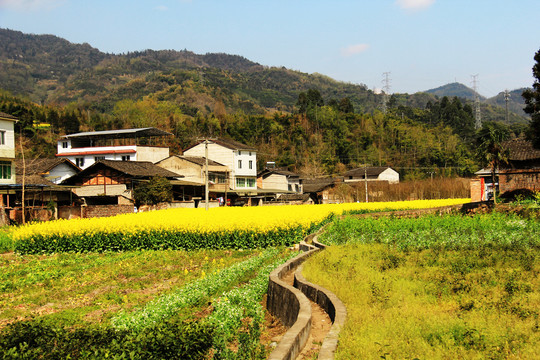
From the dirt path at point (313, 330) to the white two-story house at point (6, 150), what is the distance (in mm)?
33526

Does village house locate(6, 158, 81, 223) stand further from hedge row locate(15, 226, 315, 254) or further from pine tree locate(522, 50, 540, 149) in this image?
pine tree locate(522, 50, 540, 149)

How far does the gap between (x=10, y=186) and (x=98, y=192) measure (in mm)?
11131

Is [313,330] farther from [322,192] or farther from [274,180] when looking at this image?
[274,180]

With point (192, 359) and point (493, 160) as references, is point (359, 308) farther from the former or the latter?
point (493, 160)

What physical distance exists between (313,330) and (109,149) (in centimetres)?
5469

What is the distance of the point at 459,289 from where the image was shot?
865 centimetres

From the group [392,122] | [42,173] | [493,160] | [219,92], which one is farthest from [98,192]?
[219,92]

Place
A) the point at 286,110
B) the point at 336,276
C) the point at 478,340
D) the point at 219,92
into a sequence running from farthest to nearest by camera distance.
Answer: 1. the point at 286,110
2. the point at 219,92
3. the point at 336,276
4. the point at 478,340

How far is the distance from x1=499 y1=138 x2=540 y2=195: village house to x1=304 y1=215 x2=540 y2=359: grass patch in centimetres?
2701

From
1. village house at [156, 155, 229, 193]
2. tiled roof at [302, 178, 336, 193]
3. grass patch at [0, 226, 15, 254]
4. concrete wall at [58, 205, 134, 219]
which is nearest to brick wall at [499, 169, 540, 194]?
village house at [156, 155, 229, 193]

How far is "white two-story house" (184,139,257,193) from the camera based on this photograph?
60219 mm

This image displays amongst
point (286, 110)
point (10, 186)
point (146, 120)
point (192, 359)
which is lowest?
point (192, 359)

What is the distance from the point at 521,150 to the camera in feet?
142

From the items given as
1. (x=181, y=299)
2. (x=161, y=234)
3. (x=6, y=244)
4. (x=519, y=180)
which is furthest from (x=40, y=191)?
(x=519, y=180)
